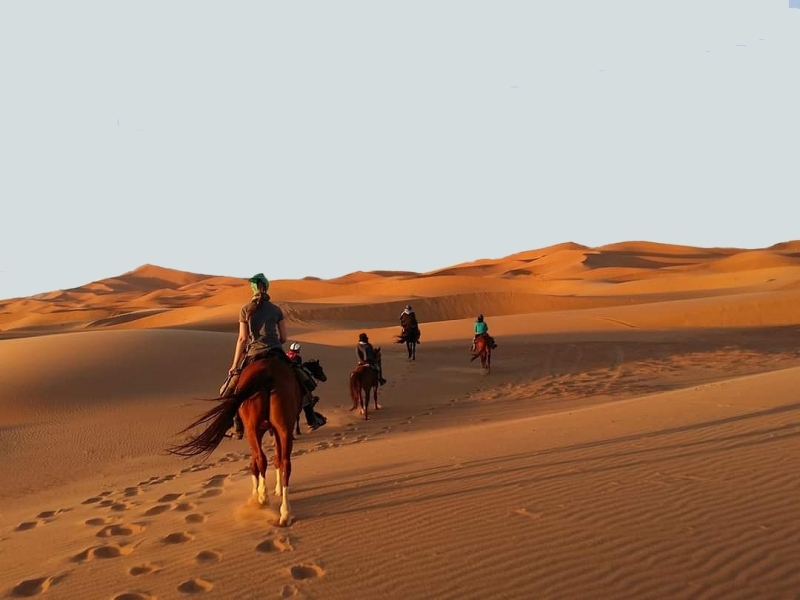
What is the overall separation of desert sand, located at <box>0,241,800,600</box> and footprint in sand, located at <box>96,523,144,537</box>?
0.03 metres

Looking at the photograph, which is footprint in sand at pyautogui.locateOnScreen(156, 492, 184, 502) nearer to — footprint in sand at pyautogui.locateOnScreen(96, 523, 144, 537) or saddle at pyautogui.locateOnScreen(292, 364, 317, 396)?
footprint in sand at pyautogui.locateOnScreen(96, 523, 144, 537)

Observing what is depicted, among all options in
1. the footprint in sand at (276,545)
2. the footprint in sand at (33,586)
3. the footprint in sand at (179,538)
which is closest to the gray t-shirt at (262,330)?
the footprint in sand at (179,538)

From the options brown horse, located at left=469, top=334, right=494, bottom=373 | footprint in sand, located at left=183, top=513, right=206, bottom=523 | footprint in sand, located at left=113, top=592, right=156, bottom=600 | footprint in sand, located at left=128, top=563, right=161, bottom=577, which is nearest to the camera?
footprint in sand, located at left=113, top=592, right=156, bottom=600

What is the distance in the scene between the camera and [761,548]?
5.06 meters

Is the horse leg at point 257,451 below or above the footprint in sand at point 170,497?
above

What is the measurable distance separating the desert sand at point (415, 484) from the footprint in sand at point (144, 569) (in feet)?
0.11

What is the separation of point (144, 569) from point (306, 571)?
4.17 ft

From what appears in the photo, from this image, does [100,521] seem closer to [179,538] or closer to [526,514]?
[179,538]

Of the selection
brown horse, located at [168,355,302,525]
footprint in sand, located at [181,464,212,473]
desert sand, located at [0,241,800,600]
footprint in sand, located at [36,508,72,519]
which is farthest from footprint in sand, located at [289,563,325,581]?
footprint in sand, located at [181,464,212,473]

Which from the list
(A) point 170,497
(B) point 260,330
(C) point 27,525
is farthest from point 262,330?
(C) point 27,525

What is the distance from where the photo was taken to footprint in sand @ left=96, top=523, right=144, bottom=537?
6461 mm

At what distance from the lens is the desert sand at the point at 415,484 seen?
4.88 meters

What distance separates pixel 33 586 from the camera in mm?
5082

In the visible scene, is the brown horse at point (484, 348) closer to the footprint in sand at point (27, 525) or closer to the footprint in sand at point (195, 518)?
the footprint in sand at point (195, 518)
